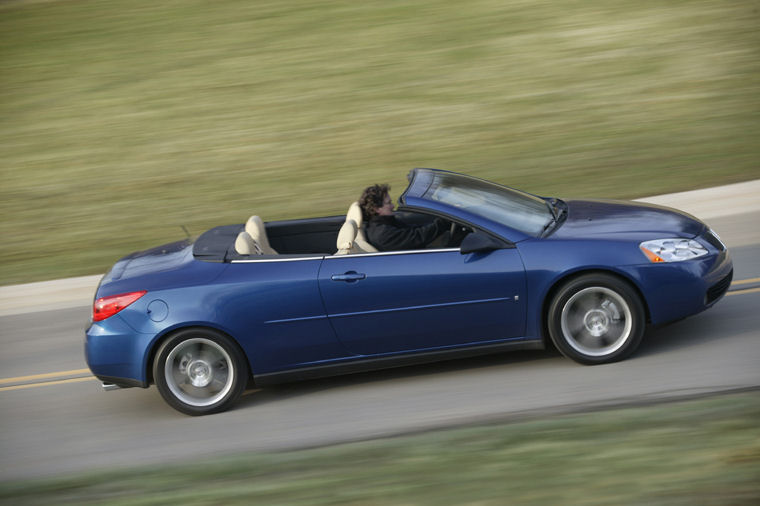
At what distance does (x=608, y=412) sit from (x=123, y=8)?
17.3 m

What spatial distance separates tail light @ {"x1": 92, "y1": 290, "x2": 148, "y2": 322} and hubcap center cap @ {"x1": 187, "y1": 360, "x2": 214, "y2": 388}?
2.11ft

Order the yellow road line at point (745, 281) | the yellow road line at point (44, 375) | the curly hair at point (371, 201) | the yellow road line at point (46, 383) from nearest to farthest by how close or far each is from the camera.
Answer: the curly hair at point (371, 201)
the yellow road line at point (46, 383)
the yellow road line at point (44, 375)
the yellow road line at point (745, 281)

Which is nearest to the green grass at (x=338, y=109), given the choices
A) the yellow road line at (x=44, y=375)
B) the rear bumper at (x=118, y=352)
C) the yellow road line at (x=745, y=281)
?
the yellow road line at (x=44, y=375)

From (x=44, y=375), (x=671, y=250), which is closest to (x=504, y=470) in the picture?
(x=671, y=250)

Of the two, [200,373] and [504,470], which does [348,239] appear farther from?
[504,470]

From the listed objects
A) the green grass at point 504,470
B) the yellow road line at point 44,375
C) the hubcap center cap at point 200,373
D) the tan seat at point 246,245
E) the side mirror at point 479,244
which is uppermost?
the tan seat at point 246,245

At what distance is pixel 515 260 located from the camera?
20.2 ft

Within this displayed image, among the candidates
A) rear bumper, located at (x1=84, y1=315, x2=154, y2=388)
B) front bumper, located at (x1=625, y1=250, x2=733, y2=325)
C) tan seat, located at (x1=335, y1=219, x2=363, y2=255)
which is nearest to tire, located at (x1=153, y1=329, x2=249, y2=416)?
rear bumper, located at (x1=84, y1=315, x2=154, y2=388)

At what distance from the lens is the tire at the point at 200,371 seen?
20.8 feet

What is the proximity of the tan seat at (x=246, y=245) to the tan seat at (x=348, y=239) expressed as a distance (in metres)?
0.66

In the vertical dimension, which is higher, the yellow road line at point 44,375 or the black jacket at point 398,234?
the black jacket at point 398,234

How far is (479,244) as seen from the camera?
615 cm

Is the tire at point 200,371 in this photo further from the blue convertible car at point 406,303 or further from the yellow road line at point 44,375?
the yellow road line at point 44,375

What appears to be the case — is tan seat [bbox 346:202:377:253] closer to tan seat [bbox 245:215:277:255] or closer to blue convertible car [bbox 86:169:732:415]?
blue convertible car [bbox 86:169:732:415]
